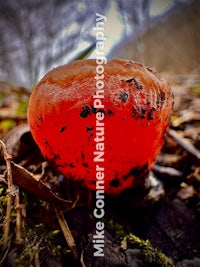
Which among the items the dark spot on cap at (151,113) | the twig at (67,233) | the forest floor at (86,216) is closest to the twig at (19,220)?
the forest floor at (86,216)

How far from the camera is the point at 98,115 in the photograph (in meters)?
0.76

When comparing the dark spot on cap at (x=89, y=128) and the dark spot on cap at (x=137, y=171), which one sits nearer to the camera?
Answer: the dark spot on cap at (x=89, y=128)

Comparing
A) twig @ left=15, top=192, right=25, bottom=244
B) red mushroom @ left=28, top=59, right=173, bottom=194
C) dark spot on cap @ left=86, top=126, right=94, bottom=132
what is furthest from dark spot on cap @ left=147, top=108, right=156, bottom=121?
twig @ left=15, top=192, right=25, bottom=244

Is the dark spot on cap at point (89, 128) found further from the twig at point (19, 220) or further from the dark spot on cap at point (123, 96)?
the twig at point (19, 220)

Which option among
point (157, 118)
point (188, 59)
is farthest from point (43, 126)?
point (188, 59)

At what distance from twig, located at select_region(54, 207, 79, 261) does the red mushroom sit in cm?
14

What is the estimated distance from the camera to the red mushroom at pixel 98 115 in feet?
2.49

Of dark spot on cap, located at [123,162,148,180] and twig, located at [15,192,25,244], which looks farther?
dark spot on cap, located at [123,162,148,180]

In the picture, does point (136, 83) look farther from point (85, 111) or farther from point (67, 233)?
point (67, 233)

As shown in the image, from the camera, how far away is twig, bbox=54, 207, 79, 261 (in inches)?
30.4

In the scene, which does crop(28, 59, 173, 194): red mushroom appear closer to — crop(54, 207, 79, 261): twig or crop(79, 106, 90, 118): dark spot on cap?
crop(79, 106, 90, 118): dark spot on cap

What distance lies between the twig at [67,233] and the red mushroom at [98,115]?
0.45 ft

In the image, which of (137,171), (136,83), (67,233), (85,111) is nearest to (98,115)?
(85,111)

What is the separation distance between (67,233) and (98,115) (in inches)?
14.9
